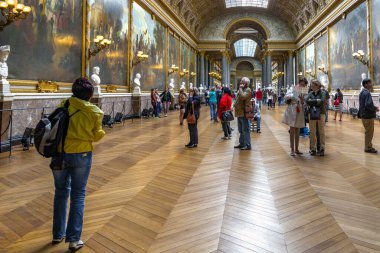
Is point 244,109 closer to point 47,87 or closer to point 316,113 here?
point 316,113

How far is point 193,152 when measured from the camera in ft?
22.6

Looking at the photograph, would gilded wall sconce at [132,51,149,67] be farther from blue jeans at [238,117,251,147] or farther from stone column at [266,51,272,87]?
stone column at [266,51,272,87]

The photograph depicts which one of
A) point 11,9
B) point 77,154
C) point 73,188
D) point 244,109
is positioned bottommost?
point 73,188

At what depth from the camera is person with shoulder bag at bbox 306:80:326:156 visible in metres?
6.33

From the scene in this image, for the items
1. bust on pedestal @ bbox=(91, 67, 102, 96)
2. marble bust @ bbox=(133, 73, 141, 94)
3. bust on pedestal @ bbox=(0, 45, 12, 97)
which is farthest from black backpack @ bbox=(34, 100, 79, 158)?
marble bust @ bbox=(133, 73, 141, 94)

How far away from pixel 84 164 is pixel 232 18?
37.3m

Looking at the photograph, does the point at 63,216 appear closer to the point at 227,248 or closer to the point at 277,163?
the point at 227,248

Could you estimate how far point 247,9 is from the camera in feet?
117

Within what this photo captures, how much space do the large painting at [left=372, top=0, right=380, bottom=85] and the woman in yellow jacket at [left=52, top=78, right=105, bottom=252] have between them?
16.1 m

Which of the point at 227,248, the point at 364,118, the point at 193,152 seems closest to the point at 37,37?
the point at 193,152

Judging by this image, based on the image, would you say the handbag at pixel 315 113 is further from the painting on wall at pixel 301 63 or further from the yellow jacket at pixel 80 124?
the painting on wall at pixel 301 63

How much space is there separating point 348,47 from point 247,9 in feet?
66.3

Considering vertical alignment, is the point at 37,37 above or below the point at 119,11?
below

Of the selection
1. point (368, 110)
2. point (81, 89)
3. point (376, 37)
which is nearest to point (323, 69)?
point (376, 37)
